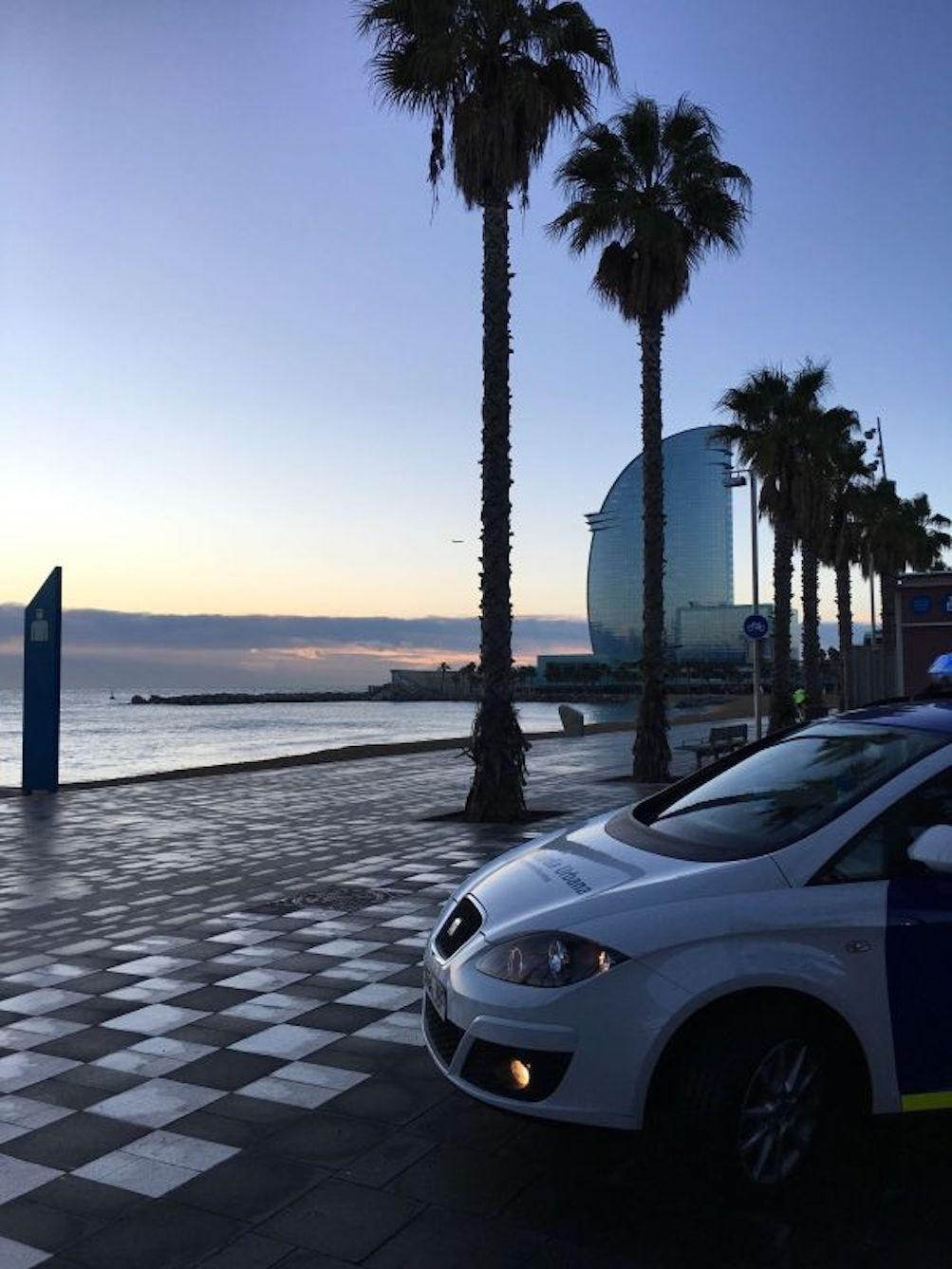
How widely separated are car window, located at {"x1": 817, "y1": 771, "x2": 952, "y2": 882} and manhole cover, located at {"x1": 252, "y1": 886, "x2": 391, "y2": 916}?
5222 millimetres

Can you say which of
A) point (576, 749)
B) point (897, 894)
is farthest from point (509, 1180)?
point (576, 749)

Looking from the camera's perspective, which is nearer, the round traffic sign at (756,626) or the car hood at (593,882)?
the car hood at (593,882)

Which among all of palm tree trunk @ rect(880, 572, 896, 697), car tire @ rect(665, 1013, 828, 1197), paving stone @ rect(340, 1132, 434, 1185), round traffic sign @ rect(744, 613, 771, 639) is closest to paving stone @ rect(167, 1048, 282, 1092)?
paving stone @ rect(340, 1132, 434, 1185)

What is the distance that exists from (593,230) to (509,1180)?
1790 cm

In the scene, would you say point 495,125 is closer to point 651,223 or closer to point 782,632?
point 651,223

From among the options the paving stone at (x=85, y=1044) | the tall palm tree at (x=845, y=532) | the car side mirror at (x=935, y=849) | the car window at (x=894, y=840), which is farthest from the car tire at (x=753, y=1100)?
the tall palm tree at (x=845, y=532)

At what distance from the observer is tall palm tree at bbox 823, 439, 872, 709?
37.3 m

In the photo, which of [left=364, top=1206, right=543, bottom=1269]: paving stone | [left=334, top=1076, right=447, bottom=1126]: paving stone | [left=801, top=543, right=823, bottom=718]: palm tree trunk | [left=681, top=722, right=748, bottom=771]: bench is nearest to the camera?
[left=364, top=1206, right=543, bottom=1269]: paving stone

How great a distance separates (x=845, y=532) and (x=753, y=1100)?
1566 inches

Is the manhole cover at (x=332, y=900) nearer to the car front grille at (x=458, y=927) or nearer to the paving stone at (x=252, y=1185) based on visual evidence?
the car front grille at (x=458, y=927)

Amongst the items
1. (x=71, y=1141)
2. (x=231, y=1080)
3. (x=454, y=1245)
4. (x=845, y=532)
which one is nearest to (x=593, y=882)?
(x=454, y=1245)

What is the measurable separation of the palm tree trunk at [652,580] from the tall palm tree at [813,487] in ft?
36.5

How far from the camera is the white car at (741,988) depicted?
315 centimetres

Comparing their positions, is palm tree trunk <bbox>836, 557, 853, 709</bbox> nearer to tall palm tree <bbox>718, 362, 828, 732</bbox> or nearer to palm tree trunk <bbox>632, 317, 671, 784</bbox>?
tall palm tree <bbox>718, 362, 828, 732</bbox>
